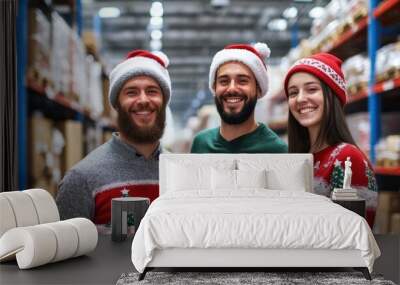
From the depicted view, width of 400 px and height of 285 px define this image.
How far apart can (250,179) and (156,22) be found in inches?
339

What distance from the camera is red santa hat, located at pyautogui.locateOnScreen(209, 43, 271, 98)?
457cm

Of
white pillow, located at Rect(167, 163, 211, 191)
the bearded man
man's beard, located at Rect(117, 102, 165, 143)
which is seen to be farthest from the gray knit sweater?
white pillow, located at Rect(167, 163, 211, 191)

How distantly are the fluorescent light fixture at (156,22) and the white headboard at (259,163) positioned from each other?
8001 millimetres

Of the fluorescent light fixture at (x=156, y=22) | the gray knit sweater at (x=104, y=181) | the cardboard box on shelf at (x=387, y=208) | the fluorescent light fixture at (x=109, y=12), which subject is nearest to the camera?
the gray knit sweater at (x=104, y=181)

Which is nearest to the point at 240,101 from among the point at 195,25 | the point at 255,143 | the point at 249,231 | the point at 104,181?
the point at 255,143

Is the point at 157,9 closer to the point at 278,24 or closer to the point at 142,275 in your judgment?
the point at 278,24

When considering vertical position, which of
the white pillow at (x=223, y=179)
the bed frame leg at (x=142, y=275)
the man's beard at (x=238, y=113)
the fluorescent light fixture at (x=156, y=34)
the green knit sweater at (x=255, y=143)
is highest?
the fluorescent light fixture at (x=156, y=34)

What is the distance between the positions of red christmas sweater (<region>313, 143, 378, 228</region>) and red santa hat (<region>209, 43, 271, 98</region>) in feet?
2.83

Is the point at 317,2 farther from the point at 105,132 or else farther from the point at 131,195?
the point at 131,195

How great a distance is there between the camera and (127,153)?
14.2 ft

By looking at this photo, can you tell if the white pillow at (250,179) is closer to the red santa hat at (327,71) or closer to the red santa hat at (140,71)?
the red santa hat at (327,71)

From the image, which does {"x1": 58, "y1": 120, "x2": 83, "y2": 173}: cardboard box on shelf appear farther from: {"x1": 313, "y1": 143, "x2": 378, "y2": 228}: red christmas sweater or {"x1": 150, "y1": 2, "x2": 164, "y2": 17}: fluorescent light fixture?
{"x1": 150, "y1": 2, "x2": 164, "y2": 17}: fluorescent light fixture

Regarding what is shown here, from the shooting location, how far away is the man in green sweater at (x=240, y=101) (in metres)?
4.46

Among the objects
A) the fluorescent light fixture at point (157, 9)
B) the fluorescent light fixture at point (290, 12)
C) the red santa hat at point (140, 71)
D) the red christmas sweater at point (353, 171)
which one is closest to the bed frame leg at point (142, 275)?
the red christmas sweater at point (353, 171)
